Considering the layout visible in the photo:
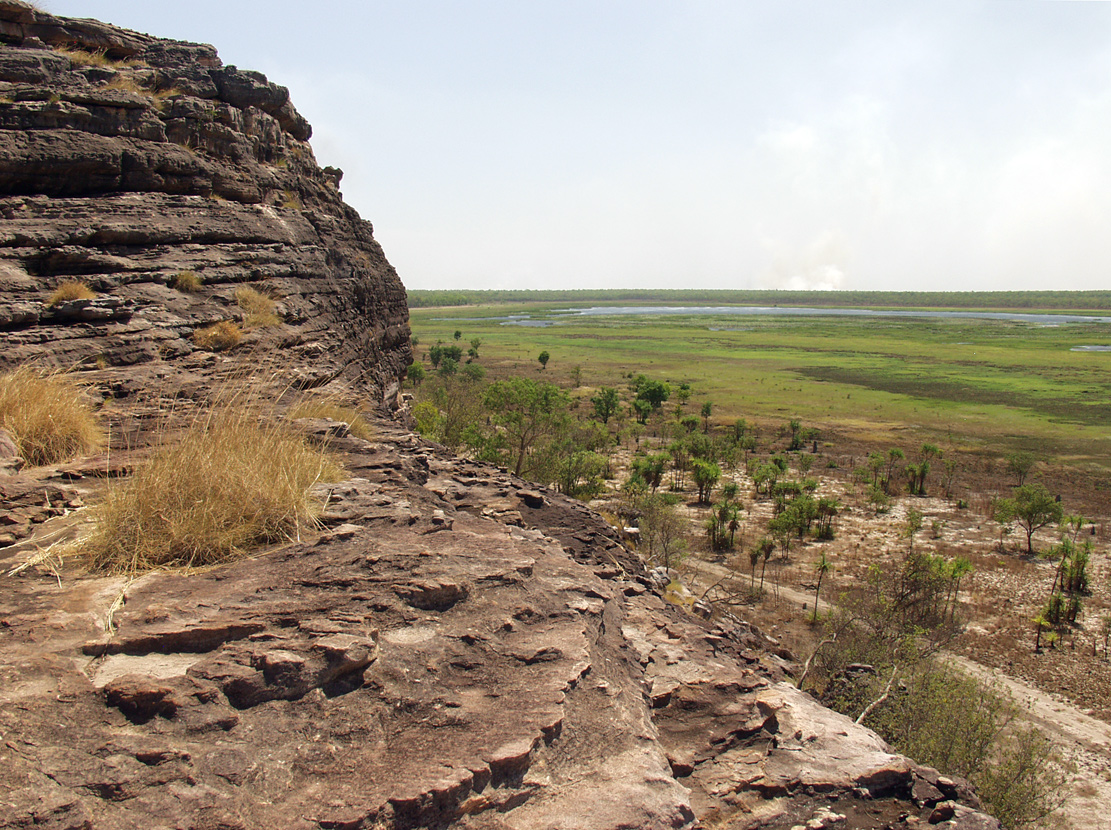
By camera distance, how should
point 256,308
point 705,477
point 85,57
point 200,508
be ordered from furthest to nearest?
1. point 705,477
2. point 85,57
3. point 256,308
4. point 200,508

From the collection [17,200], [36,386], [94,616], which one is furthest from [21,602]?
[17,200]

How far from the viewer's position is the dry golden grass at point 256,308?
10.6 meters

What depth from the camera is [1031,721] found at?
19266 millimetres

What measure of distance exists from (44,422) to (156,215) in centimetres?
699

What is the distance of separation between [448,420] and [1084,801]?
27.9 meters

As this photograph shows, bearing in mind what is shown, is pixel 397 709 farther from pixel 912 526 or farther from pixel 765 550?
pixel 912 526

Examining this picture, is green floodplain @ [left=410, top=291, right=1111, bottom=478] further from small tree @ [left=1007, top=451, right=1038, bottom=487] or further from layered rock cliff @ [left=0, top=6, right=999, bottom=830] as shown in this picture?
layered rock cliff @ [left=0, top=6, right=999, bottom=830]

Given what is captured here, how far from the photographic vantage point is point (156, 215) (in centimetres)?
1137

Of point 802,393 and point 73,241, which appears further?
point 802,393

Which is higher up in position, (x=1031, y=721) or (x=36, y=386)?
(x=36, y=386)

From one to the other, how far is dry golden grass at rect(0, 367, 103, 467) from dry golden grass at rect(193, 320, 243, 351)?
307 centimetres

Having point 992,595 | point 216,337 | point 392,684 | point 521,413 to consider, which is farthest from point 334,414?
point 992,595

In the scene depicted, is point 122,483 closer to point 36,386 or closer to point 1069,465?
point 36,386

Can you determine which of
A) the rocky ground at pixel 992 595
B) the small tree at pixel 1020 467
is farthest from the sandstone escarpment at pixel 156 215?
the small tree at pixel 1020 467
